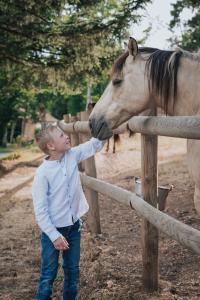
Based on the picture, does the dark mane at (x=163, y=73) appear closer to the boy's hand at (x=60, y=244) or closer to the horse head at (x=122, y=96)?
the horse head at (x=122, y=96)

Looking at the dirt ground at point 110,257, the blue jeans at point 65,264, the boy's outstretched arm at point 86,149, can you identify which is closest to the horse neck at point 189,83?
the boy's outstretched arm at point 86,149

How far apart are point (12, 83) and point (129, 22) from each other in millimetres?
5655

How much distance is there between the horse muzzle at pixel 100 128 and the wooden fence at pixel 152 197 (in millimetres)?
209

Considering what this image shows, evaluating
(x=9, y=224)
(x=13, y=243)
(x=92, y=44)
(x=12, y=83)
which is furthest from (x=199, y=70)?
(x=12, y=83)

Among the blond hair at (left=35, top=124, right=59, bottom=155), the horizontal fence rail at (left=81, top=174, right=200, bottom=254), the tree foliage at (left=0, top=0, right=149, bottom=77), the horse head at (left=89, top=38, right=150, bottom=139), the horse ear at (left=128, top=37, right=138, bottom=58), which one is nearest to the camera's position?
the horizontal fence rail at (left=81, top=174, right=200, bottom=254)

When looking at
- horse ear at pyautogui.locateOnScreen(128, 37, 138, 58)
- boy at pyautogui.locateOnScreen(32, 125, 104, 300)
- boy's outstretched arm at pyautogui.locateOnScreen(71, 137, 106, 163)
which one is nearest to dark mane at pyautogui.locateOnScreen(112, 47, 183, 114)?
horse ear at pyautogui.locateOnScreen(128, 37, 138, 58)

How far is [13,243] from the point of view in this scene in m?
5.40

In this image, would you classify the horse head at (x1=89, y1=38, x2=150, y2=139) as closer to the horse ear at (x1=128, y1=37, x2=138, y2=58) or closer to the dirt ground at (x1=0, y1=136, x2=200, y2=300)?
the horse ear at (x1=128, y1=37, x2=138, y2=58)

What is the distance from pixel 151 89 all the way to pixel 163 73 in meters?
0.18

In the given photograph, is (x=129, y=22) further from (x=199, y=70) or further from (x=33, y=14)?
(x=199, y=70)

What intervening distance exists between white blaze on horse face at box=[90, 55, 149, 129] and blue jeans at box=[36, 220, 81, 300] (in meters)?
0.89

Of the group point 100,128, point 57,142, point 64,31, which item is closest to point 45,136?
point 57,142

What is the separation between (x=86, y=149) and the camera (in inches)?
129

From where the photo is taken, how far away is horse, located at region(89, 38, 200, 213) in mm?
3178
